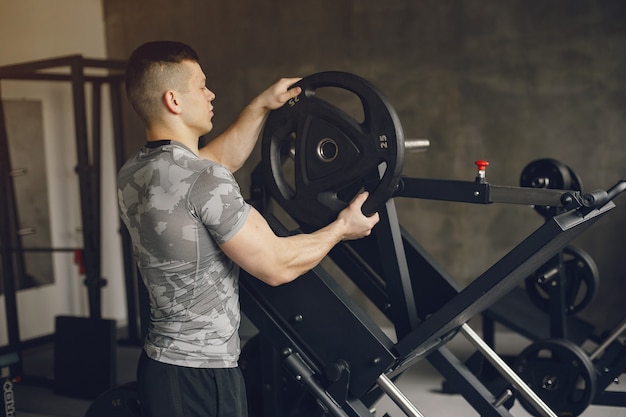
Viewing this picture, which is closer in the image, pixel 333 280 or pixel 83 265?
pixel 333 280

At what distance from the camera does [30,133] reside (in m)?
5.00

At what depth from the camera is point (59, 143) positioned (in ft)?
17.0

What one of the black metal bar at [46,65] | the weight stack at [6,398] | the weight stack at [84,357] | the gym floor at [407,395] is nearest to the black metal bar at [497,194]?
the gym floor at [407,395]

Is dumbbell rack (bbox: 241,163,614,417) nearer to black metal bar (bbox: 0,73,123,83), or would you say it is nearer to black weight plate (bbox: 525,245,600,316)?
black weight plate (bbox: 525,245,600,316)

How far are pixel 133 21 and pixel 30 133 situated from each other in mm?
1317

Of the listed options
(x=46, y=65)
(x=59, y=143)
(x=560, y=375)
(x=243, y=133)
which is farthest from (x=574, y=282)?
(x=59, y=143)

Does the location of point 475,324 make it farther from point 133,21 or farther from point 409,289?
point 133,21

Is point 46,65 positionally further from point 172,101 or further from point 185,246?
point 185,246

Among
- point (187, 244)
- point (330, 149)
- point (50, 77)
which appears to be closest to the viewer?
point (187, 244)

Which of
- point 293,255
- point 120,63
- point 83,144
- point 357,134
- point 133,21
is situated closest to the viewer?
point 293,255

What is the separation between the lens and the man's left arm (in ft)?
7.63

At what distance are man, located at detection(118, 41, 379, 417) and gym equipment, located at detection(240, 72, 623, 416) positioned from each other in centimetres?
34

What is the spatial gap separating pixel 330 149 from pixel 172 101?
58cm

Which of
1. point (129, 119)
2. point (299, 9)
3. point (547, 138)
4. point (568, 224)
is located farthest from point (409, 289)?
point (129, 119)
